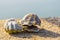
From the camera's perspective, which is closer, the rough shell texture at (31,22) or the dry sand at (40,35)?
the dry sand at (40,35)

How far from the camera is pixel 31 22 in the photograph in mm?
7973

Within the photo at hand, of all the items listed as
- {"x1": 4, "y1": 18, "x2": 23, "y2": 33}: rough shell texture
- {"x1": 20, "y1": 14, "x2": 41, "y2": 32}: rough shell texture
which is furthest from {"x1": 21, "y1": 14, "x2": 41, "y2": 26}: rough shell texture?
{"x1": 4, "y1": 18, "x2": 23, "y2": 33}: rough shell texture

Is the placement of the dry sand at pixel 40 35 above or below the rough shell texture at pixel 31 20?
below

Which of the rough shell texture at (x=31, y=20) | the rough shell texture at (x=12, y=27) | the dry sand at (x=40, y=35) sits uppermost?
the rough shell texture at (x=31, y=20)

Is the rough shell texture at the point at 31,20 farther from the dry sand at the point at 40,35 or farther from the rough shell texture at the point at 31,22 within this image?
the dry sand at the point at 40,35

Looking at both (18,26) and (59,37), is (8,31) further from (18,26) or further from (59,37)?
(59,37)

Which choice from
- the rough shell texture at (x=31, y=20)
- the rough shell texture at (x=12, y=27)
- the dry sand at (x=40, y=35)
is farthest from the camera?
the rough shell texture at (x=31, y=20)

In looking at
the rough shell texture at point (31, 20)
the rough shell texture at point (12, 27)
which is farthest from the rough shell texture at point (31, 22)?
the rough shell texture at point (12, 27)

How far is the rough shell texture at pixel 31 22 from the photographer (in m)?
7.97

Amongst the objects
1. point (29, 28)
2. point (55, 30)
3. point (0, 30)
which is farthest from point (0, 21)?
point (55, 30)

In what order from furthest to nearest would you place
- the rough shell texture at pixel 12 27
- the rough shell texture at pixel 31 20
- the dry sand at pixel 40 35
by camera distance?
1. the rough shell texture at pixel 31 20
2. the rough shell texture at pixel 12 27
3. the dry sand at pixel 40 35

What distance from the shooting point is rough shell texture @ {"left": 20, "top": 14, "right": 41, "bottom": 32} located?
7.97 meters

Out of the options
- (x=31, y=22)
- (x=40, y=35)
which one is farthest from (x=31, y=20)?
(x=40, y=35)

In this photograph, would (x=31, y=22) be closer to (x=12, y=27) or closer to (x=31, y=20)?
(x=31, y=20)
